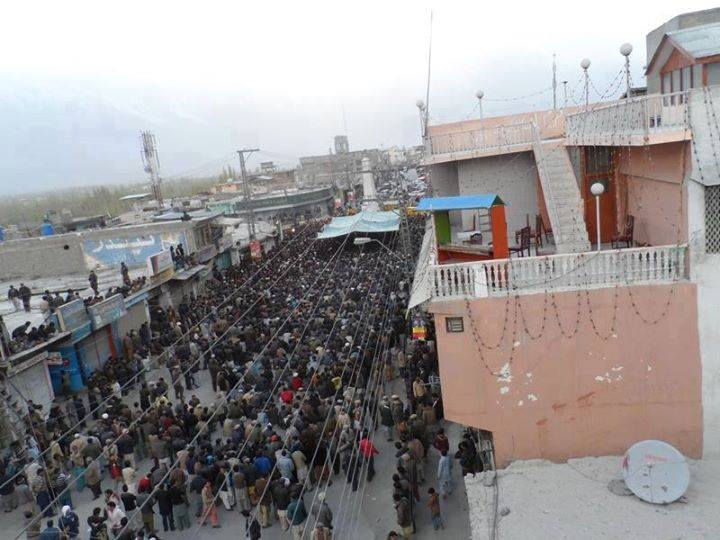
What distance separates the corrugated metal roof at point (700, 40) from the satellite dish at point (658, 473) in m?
7.62

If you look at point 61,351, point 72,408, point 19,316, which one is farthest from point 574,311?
point 19,316

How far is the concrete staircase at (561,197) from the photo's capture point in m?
12.1

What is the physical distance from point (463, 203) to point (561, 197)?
10.5ft

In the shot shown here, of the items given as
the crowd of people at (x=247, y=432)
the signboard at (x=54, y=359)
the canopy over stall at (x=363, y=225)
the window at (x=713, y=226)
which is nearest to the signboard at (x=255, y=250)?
the canopy over stall at (x=363, y=225)

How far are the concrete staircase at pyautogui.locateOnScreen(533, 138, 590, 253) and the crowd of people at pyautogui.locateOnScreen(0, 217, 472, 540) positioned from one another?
446cm

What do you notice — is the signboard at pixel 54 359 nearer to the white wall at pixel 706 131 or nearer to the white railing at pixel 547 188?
the white railing at pixel 547 188

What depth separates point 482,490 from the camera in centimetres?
927

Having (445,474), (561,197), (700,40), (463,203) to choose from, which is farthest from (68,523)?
(700,40)

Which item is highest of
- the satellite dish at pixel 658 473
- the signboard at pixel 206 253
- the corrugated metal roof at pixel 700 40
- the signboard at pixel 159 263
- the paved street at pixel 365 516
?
the corrugated metal roof at pixel 700 40

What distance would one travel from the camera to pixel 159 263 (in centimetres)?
2398

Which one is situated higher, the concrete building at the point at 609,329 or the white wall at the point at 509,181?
the white wall at the point at 509,181

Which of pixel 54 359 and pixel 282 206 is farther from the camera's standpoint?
pixel 282 206

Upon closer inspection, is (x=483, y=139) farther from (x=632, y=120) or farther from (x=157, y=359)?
(x=157, y=359)

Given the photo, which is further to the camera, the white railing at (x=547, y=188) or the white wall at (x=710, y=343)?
the white railing at (x=547, y=188)
